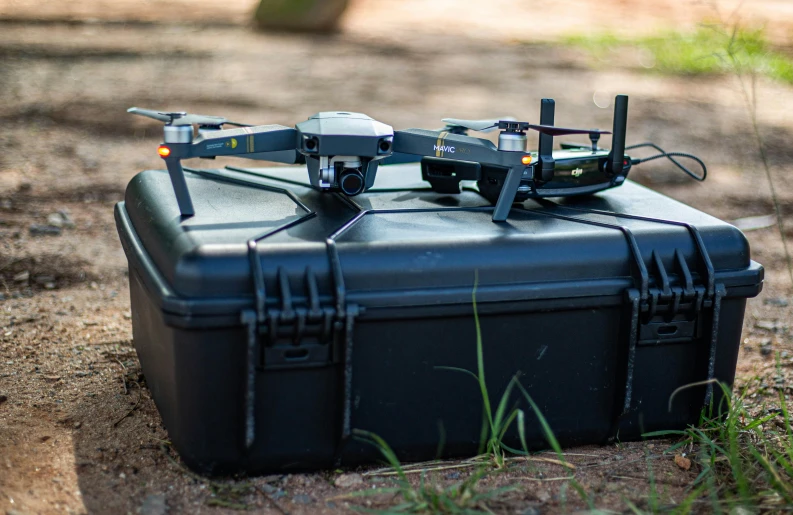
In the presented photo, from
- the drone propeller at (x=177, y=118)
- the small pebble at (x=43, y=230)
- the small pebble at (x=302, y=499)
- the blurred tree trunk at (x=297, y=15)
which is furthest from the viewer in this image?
the blurred tree trunk at (x=297, y=15)

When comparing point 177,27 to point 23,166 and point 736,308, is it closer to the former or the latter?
point 23,166

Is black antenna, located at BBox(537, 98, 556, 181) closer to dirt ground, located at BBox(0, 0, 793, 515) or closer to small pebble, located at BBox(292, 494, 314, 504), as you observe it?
dirt ground, located at BBox(0, 0, 793, 515)

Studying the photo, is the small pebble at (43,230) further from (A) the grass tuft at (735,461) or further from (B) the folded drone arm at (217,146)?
(A) the grass tuft at (735,461)

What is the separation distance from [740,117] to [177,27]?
5.97 meters

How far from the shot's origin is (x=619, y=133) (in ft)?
7.55

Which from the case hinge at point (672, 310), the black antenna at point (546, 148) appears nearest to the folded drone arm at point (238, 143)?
the black antenna at point (546, 148)

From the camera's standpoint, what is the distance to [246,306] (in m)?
1.81

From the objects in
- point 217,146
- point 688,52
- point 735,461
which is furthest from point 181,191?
point 688,52

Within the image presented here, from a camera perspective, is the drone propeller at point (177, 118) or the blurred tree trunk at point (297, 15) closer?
the drone propeller at point (177, 118)

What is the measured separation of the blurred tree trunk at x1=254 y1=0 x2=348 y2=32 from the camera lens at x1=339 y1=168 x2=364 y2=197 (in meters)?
8.17

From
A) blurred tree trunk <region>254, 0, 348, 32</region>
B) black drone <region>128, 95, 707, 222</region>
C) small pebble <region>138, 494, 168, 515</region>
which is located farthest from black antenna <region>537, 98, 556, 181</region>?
blurred tree trunk <region>254, 0, 348, 32</region>

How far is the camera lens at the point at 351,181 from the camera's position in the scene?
7.13 feet

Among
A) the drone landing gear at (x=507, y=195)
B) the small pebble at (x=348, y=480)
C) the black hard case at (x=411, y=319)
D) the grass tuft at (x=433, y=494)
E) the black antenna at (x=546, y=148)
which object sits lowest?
the small pebble at (x=348, y=480)

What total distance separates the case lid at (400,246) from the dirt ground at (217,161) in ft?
1.47
